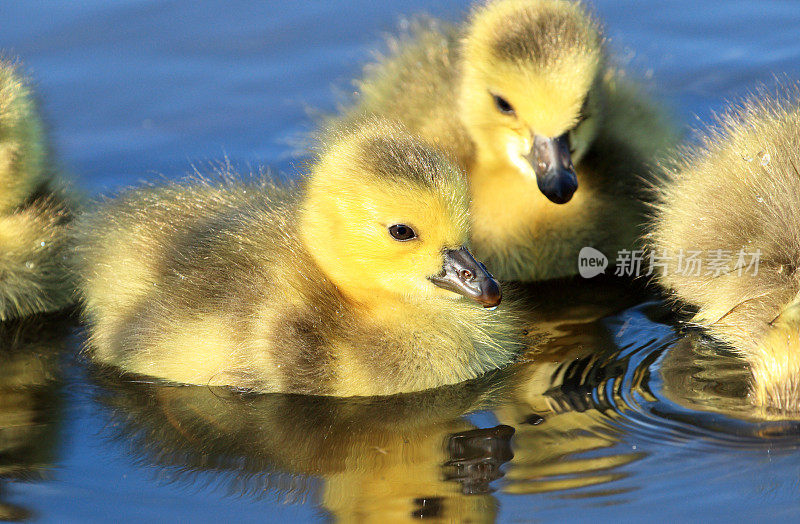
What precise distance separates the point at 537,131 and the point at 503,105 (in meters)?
0.15

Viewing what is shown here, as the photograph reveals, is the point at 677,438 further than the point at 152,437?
No

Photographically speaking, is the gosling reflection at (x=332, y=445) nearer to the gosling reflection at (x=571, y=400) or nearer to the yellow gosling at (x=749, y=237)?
the gosling reflection at (x=571, y=400)

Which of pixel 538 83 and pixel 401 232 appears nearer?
pixel 401 232

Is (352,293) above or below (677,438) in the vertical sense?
above

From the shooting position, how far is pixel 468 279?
283 centimetres

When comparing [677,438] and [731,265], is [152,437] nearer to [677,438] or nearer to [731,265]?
[677,438]

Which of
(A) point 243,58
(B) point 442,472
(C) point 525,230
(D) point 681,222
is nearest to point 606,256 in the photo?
(C) point 525,230

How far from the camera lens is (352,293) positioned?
2.95 m

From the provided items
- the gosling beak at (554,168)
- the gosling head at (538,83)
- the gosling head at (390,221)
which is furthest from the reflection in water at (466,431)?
the gosling head at (538,83)

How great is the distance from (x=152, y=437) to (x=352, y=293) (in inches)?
20.7

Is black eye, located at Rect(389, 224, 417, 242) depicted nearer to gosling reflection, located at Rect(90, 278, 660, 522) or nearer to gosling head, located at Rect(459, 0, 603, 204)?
gosling reflection, located at Rect(90, 278, 660, 522)

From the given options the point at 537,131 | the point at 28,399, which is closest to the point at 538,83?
the point at 537,131
